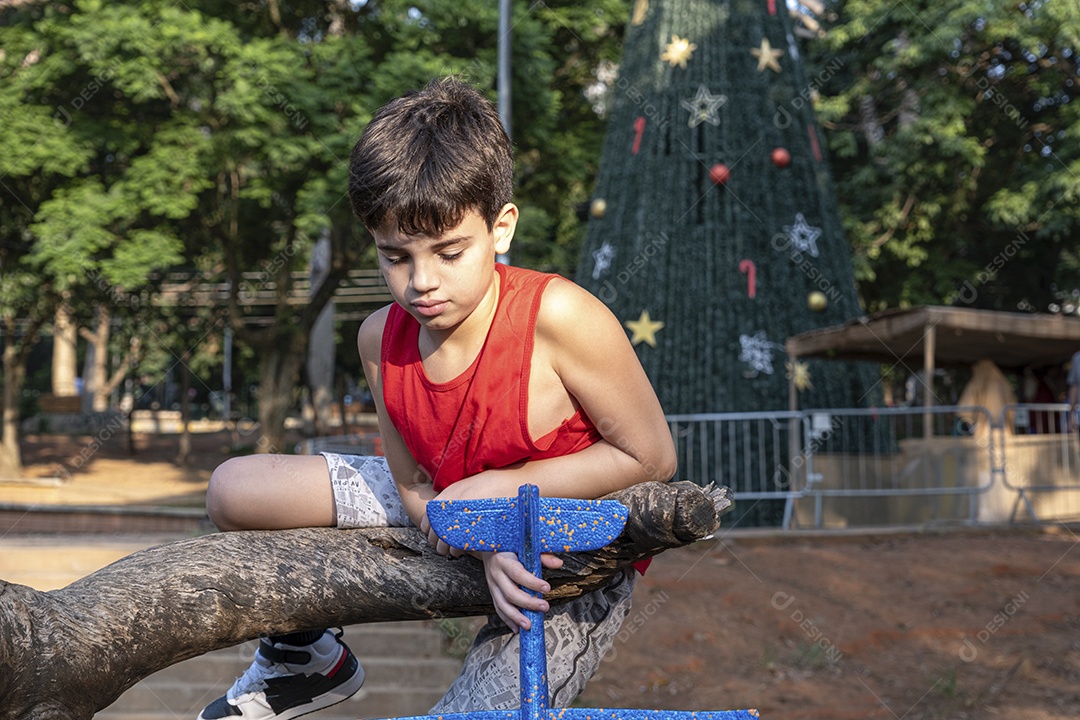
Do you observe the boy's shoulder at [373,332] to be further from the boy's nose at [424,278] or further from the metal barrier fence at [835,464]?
the metal barrier fence at [835,464]

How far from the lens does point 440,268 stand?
6.07 ft

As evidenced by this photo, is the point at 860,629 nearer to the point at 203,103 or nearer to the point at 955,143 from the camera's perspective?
the point at 203,103

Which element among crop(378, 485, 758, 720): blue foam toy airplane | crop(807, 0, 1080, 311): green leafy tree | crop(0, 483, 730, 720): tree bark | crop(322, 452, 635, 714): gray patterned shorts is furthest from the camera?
crop(807, 0, 1080, 311): green leafy tree

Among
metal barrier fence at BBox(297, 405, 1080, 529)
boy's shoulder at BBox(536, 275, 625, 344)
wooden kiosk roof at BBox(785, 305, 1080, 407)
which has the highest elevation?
wooden kiosk roof at BBox(785, 305, 1080, 407)

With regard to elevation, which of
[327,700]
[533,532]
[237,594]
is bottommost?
[327,700]

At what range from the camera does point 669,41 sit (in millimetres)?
11594

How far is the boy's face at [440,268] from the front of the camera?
1831 mm

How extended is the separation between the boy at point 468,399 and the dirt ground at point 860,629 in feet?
13.4

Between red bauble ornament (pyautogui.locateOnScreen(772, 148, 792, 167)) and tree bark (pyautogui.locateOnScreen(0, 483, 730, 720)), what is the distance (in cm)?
1006

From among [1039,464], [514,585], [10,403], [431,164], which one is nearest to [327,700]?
[514,585]

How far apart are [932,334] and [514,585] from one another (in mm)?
9739

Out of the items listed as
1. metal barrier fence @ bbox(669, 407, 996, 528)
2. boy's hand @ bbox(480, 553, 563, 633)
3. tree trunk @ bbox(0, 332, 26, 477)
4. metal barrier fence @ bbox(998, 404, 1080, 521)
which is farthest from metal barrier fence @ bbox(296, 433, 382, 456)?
boy's hand @ bbox(480, 553, 563, 633)

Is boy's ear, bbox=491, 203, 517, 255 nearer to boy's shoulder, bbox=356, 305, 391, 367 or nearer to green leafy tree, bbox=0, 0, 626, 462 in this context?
boy's shoulder, bbox=356, 305, 391, 367

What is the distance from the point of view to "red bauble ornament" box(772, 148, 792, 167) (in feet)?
37.0
